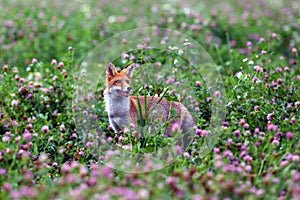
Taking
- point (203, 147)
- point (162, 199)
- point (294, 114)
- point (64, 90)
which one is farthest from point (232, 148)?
point (64, 90)

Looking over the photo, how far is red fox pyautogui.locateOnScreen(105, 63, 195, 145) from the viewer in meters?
3.73

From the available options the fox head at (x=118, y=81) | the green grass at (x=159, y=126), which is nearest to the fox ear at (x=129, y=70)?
the fox head at (x=118, y=81)

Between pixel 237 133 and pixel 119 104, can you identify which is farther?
pixel 119 104

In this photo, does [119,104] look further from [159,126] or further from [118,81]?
[159,126]

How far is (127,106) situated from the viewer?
3.75m

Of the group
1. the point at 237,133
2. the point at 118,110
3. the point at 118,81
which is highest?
the point at 118,81

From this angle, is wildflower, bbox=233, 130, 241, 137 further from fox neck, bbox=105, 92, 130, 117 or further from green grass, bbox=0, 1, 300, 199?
fox neck, bbox=105, 92, 130, 117

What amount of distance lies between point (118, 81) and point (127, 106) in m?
0.20

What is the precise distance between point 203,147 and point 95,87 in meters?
1.34

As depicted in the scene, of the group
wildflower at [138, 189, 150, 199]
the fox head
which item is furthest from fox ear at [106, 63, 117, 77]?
wildflower at [138, 189, 150, 199]

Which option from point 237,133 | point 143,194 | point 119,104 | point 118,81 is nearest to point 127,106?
point 119,104

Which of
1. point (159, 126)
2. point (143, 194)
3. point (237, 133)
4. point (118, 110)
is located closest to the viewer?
point (143, 194)

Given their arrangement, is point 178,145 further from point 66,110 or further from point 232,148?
point 66,110

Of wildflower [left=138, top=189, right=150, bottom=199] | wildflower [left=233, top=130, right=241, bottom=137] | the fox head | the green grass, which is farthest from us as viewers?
the fox head
